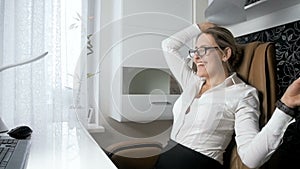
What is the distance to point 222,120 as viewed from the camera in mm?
1159

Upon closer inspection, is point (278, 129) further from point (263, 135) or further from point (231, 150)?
point (231, 150)

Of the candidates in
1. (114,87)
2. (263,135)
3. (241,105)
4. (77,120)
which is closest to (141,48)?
(114,87)

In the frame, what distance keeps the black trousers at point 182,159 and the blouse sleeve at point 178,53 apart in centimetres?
32

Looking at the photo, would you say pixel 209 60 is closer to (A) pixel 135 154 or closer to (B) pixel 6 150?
(A) pixel 135 154

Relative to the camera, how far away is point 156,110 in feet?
5.26

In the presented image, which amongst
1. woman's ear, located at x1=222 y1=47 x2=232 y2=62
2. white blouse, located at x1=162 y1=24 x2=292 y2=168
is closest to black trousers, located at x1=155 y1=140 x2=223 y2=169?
white blouse, located at x1=162 y1=24 x2=292 y2=168

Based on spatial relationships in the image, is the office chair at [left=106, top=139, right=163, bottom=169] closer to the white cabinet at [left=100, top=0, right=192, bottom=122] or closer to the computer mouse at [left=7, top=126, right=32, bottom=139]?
the white cabinet at [left=100, top=0, right=192, bottom=122]

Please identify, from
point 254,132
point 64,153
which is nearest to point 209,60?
point 254,132

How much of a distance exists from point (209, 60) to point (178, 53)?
238mm

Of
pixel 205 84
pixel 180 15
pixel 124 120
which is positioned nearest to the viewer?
pixel 205 84

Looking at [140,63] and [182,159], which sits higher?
[140,63]

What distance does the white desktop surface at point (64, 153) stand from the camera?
79 centimetres

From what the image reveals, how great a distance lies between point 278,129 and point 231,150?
0.35 m

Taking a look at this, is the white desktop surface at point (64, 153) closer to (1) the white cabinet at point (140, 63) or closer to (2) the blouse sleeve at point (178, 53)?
(1) the white cabinet at point (140, 63)
